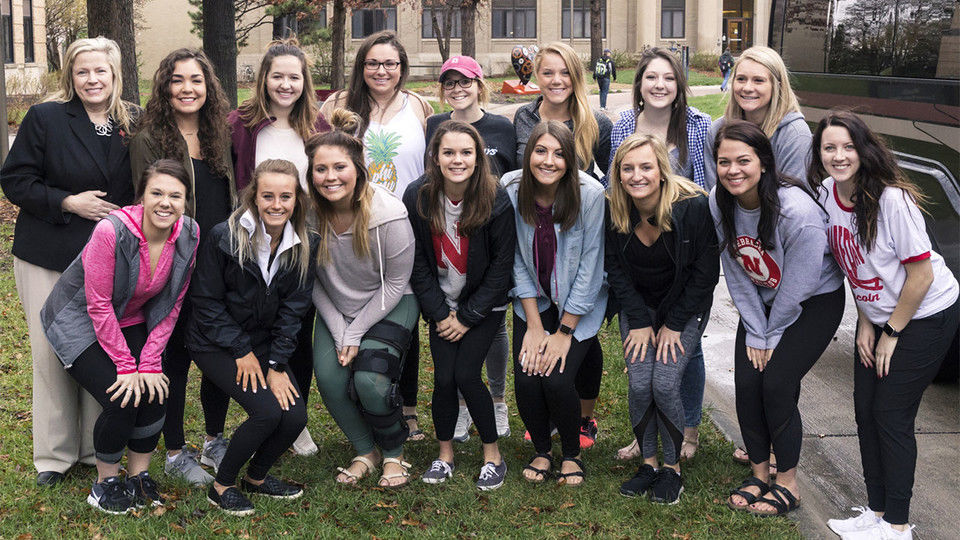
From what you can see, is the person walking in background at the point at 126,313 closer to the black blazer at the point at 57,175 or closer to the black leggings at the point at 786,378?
the black blazer at the point at 57,175

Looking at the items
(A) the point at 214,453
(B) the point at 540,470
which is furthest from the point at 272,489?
(B) the point at 540,470

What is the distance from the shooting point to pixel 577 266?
4770mm

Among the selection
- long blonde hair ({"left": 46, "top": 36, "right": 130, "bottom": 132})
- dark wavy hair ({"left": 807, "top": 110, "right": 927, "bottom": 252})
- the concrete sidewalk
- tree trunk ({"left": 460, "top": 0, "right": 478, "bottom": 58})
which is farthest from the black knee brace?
tree trunk ({"left": 460, "top": 0, "right": 478, "bottom": 58})

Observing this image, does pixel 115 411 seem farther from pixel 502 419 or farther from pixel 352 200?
pixel 502 419

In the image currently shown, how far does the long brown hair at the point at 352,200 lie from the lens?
460 cm

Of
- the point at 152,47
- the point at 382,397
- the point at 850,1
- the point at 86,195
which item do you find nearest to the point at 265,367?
the point at 382,397

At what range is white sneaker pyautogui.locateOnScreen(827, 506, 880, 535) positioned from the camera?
4.21 meters

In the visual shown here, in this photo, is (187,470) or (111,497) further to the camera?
(187,470)

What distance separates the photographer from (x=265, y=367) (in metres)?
4.61

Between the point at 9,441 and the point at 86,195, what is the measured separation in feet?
6.13

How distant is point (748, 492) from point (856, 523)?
0.51 meters

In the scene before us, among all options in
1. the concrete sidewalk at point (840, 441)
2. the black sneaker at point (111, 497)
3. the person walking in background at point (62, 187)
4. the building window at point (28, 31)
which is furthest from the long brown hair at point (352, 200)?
the building window at point (28, 31)

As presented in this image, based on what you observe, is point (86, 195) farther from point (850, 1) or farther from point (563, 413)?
point (850, 1)

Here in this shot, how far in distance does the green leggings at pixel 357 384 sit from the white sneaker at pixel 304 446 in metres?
0.42
